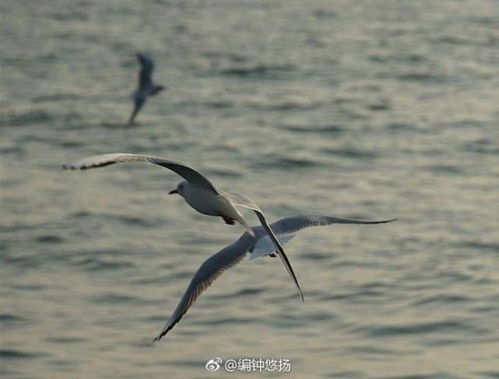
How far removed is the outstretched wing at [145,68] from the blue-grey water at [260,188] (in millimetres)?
1152

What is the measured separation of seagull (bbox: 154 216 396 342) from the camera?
→ 7785 mm

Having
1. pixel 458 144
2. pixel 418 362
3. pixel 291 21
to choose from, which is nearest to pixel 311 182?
pixel 458 144

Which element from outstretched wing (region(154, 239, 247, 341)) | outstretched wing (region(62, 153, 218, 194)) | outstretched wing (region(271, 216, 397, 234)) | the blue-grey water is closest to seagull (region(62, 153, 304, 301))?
outstretched wing (region(62, 153, 218, 194))

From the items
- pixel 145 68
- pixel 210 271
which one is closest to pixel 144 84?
pixel 145 68

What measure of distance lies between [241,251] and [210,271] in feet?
0.81

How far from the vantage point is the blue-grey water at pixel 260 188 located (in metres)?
10.9

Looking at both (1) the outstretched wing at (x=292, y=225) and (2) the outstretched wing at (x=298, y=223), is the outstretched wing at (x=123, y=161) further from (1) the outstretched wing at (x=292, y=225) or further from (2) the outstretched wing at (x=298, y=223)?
(2) the outstretched wing at (x=298, y=223)

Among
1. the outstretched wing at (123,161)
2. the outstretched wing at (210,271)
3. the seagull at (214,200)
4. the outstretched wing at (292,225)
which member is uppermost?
the outstretched wing at (123,161)

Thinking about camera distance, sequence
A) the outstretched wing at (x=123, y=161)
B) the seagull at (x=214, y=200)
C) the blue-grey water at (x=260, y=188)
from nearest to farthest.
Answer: the outstretched wing at (x=123, y=161)
the seagull at (x=214, y=200)
the blue-grey water at (x=260, y=188)

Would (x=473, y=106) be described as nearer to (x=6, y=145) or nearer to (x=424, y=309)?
(x=6, y=145)

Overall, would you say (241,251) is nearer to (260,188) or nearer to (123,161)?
(123,161)

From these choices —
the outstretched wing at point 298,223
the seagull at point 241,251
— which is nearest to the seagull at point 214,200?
the seagull at point 241,251

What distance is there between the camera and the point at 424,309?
11523 millimetres

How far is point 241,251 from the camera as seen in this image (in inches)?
320
